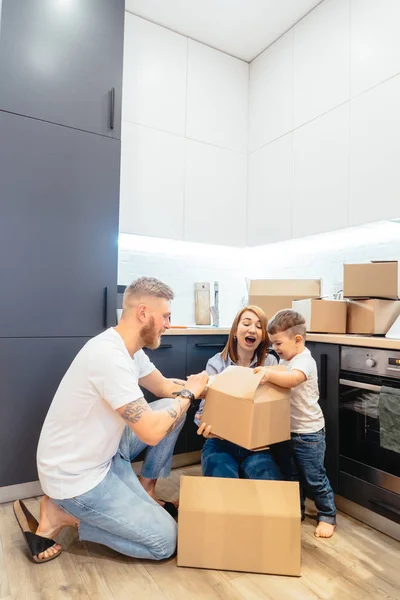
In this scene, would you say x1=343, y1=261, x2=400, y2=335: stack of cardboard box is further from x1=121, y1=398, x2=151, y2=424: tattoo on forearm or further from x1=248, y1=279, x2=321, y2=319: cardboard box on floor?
x1=121, y1=398, x2=151, y2=424: tattoo on forearm

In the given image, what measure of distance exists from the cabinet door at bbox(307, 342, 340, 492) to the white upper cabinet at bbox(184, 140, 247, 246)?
135cm

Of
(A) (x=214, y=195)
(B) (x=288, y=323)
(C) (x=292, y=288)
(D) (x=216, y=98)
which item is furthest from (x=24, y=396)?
(D) (x=216, y=98)

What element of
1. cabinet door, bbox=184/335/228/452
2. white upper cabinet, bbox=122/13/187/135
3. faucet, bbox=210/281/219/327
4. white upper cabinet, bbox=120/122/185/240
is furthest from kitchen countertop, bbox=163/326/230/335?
white upper cabinet, bbox=122/13/187/135

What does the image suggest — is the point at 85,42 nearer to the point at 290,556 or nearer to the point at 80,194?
the point at 80,194

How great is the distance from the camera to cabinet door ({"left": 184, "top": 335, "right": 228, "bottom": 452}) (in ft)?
8.25

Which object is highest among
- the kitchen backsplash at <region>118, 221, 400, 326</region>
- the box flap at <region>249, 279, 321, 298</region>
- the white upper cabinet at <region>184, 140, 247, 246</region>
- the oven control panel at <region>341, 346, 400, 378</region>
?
the white upper cabinet at <region>184, 140, 247, 246</region>

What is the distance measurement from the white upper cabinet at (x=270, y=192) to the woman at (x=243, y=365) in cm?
107

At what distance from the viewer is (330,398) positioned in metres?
2.03

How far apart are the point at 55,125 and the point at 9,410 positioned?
1.43 metres

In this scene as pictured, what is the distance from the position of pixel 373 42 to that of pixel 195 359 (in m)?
2.03

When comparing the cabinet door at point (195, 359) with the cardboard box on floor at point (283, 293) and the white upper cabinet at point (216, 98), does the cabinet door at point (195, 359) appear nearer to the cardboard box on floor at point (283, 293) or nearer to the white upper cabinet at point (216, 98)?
the cardboard box on floor at point (283, 293)

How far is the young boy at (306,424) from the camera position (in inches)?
70.6

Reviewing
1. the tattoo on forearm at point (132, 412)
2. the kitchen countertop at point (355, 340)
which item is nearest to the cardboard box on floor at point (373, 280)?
the kitchen countertop at point (355, 340)

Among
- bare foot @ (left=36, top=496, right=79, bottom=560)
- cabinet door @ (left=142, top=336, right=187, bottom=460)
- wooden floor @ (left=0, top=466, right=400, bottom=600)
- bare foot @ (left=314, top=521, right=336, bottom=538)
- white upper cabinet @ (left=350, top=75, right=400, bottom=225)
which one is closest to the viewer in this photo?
wooden floor @ (left=0, top=466, right=400, bottom=600)
